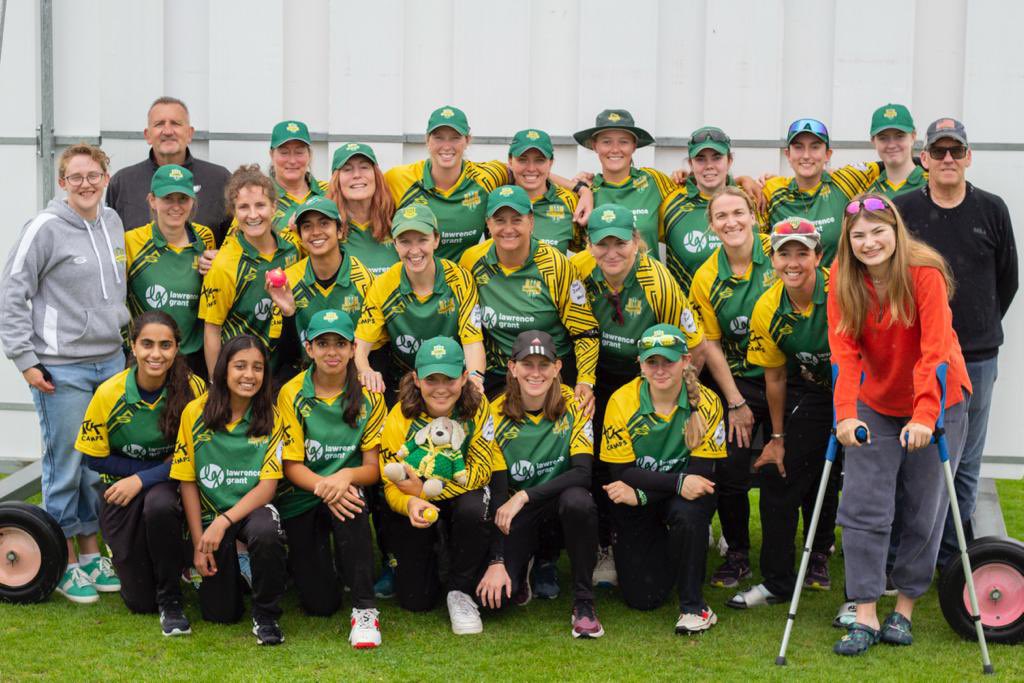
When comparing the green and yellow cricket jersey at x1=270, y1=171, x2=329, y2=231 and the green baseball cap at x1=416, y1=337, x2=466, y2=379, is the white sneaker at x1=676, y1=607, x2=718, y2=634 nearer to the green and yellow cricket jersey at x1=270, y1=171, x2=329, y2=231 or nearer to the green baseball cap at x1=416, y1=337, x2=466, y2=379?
the green baseball cap at x1=416, y1=337, x2=466, y2=379

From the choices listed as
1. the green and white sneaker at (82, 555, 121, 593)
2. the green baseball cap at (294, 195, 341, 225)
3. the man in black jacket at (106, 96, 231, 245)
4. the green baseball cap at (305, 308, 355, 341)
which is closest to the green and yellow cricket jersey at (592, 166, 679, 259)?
the green baseball cap at (294, 195, 341, 225)

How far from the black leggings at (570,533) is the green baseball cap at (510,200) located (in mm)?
1342

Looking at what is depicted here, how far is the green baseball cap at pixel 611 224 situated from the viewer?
19.0ft

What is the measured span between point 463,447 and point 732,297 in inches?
57.5

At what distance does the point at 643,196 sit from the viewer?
21.7 ft

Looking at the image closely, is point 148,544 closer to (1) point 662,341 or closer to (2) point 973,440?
(1) point 662,341

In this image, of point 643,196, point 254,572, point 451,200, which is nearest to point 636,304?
point 643,196

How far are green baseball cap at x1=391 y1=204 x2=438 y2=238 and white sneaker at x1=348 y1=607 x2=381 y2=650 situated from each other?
5.67 feet

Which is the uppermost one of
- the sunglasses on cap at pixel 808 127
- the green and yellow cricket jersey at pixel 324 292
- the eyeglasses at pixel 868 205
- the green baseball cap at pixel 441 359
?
the sunglasses on cap at pixel 808 127

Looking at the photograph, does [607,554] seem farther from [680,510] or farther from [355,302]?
[355,302]

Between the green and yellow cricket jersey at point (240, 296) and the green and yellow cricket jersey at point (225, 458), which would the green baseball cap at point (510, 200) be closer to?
the green and yellow cricket jersey at point (240, 296)

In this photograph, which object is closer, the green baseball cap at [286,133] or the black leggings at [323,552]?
the black leggings at [323,552]

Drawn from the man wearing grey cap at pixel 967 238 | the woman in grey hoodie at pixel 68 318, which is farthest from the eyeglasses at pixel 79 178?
the man wearing grey cap at pixel 967 238

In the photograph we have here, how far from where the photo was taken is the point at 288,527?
5734 mm
